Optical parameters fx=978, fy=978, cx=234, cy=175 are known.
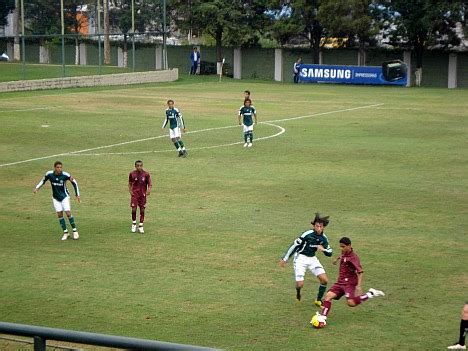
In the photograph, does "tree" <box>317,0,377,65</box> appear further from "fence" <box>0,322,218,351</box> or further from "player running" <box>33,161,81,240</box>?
"fence" <box>0,322,218,351</box>

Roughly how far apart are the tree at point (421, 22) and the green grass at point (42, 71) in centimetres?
2299

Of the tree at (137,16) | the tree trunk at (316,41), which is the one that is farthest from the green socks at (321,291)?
the tree trunk at (316,41)

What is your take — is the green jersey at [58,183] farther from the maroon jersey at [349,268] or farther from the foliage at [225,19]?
the foliage at [225,19]

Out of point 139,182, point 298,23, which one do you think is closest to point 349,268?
Result: point 139,182

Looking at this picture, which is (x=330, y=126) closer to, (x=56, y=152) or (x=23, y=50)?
(x=56, y=152)

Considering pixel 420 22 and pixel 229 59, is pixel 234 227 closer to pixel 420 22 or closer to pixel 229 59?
pixel 420 22

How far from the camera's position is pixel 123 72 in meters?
72.1

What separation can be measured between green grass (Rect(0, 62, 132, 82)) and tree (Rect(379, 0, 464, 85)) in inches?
905

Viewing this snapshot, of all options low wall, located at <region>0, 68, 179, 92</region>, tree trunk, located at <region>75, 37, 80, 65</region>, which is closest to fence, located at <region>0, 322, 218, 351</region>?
low wall, located at <region>0, 68, 179, 92</region>

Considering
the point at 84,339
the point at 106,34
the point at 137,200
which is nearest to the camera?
the point at 84,339

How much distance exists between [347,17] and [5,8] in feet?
94.2

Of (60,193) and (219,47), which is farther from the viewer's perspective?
(219,47)

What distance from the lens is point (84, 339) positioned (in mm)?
Answer: 5883

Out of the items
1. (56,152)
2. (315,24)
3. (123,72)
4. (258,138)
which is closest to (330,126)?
(258,138)
